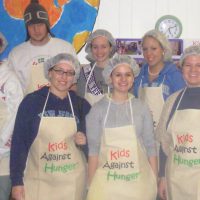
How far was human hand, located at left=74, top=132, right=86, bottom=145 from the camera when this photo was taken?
1.76 metres

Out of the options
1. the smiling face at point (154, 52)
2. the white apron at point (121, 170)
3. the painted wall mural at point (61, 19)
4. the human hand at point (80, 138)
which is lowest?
the white apron at point (121, 170)

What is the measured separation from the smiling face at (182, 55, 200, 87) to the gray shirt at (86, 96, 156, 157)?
25 centimetres

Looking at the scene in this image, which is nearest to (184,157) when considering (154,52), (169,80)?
(169,80)

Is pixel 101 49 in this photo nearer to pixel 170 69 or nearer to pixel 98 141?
pixel 170 69

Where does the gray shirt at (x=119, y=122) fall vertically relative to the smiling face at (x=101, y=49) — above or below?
below

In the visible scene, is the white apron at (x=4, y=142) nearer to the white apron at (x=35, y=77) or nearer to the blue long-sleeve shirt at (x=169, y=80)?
the white apron at (x=35, y=77)

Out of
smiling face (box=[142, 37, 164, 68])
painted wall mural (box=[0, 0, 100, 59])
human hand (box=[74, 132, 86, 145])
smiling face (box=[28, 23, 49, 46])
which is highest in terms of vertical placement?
painted wall mural (box=[0, 0, 100, 59])

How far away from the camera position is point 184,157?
167cm

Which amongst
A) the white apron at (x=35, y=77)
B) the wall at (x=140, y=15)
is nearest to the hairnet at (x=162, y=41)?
the white apron at (x=35, y=77)

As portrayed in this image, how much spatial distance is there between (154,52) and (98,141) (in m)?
0.64

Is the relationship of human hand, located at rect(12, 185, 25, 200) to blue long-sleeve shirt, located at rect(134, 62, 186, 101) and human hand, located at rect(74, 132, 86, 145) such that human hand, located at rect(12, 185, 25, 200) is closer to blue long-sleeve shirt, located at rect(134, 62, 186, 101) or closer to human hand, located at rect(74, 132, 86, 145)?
human hand, located at rect(74, 132, 86, 145)

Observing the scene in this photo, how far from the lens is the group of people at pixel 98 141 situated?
1696 millimetres

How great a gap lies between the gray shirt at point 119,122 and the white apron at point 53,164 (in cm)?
11

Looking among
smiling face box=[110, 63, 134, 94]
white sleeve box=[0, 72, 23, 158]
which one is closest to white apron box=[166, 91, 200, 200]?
smiling face box=[110, 63, 134, 94]
